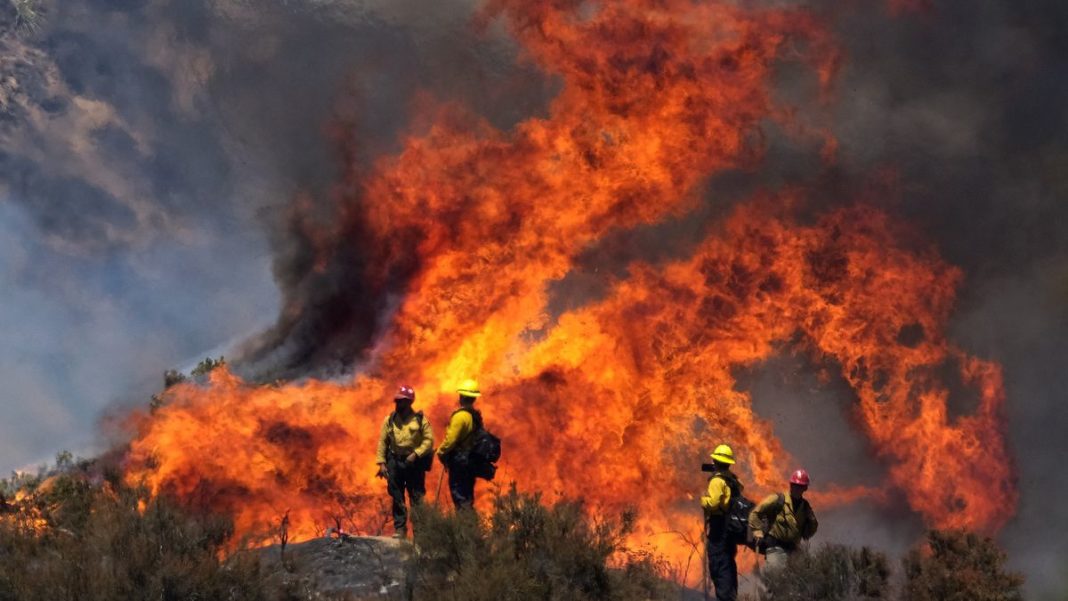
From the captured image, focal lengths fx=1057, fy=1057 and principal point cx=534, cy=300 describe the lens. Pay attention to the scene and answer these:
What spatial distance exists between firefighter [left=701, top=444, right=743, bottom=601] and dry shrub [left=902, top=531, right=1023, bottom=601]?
166 centimetres

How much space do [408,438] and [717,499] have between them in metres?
3.59

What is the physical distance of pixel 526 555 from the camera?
896 centimetres

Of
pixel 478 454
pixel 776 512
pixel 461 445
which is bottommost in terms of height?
pixel 776 512

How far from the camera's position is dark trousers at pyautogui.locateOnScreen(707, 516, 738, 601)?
10148 millimetres

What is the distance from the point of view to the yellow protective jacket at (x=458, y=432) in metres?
11.5

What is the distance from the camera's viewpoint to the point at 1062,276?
17484 mm

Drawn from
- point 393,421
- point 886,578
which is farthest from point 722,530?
point 393,421

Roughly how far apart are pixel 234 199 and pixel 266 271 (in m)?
2.79

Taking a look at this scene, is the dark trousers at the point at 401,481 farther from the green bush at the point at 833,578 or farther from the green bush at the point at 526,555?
the green bush at the point at 833,578

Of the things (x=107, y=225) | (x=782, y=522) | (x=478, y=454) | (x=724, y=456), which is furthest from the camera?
(x=107, y=225)

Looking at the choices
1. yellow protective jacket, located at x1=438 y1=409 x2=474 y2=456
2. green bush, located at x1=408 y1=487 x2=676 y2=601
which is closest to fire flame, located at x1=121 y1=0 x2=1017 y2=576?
yellow protective jacket, located at x1=438 y1=409 x2=474 y2=456

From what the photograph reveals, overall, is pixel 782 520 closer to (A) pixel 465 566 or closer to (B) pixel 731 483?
(B) pixel 731 483

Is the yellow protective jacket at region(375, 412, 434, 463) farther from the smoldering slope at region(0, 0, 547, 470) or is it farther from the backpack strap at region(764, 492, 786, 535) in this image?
the smoldering slope at region(0, 0, 547, 470)

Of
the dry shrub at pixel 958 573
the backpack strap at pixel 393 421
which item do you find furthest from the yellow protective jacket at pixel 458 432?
the dry shrub at pixel 958 573
